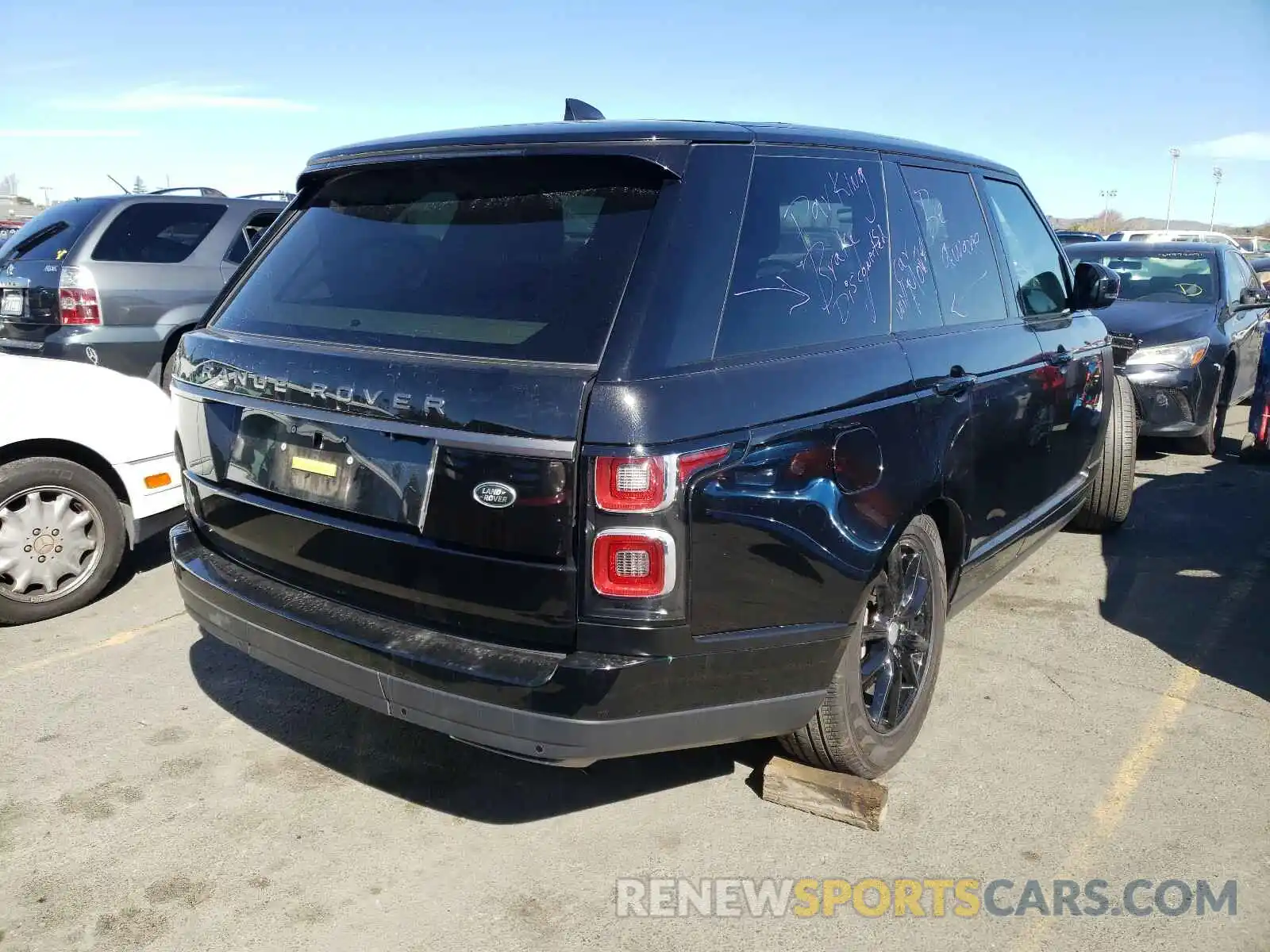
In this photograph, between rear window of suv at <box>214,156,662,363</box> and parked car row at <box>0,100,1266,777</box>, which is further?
rear window of suv at <box>214,156,662,363</box>

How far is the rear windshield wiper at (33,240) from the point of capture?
25.6 ft

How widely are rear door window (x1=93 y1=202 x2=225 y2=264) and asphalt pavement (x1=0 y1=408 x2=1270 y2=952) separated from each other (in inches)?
156

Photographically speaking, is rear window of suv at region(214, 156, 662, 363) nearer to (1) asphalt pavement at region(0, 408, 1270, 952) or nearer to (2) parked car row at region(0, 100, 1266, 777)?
(2) parked car row at region(0, 100, 1266, 777)

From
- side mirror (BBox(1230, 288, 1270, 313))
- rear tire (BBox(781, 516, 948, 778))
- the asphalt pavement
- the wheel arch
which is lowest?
the asphalt pavement

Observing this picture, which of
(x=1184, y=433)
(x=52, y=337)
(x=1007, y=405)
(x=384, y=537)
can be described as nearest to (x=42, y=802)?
(x=384, y=537)

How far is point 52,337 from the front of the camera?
734 centimetres

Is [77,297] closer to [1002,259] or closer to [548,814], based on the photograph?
[548,814]

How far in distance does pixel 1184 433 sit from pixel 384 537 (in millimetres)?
7021

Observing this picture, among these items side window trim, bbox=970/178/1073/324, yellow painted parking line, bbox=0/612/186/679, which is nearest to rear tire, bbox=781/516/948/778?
side window trim, bbox=970/178/1073/324

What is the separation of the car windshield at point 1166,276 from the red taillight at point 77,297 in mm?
7813

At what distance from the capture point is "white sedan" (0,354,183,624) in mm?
4516

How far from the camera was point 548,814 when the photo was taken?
3.22m

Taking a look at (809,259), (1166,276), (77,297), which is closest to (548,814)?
(809,259)

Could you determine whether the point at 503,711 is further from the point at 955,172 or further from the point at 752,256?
the point at 955,172
